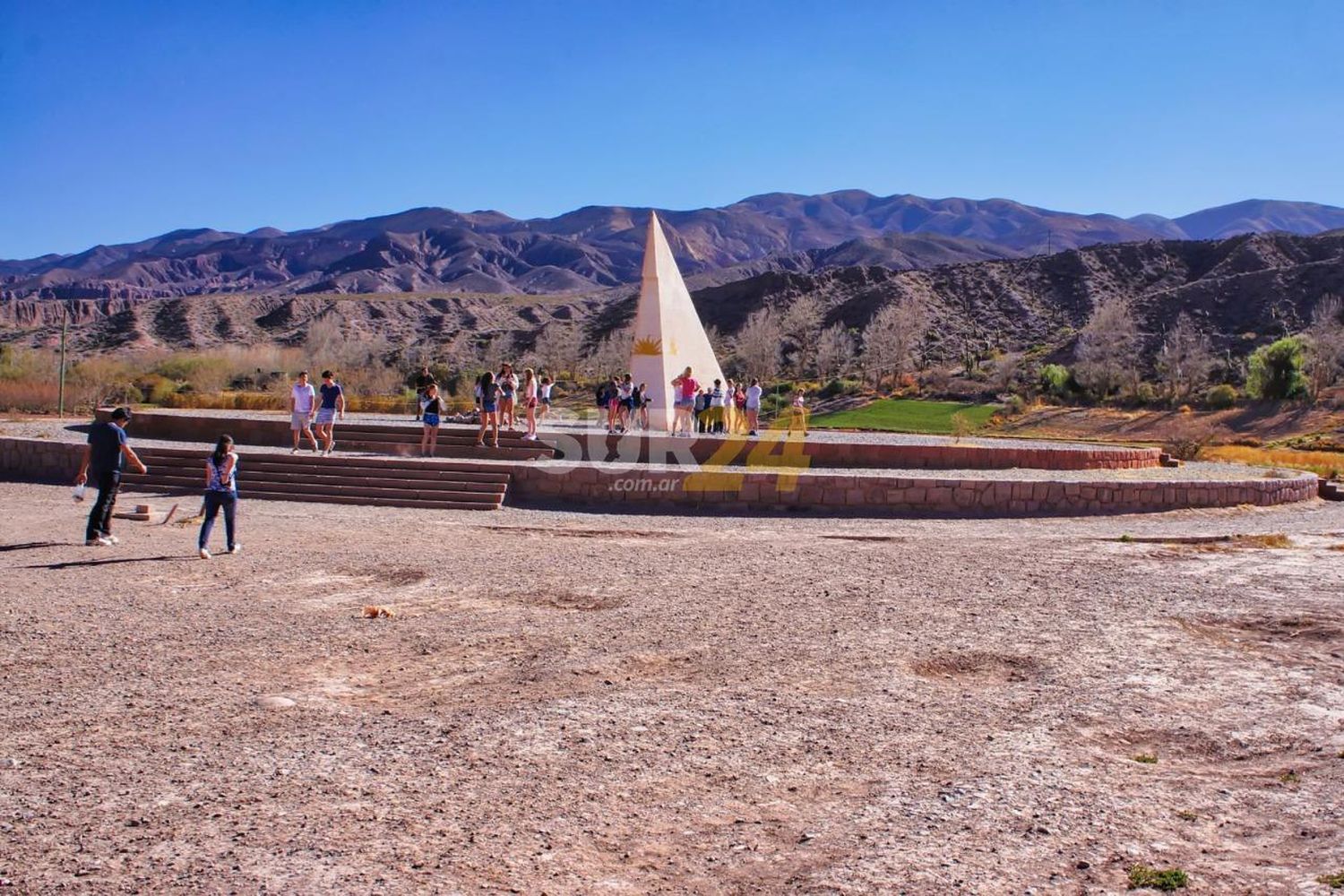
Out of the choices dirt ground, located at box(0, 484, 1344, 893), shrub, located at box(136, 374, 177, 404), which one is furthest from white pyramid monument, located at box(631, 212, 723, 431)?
shrub, located at box(136, 374, 177, 404)

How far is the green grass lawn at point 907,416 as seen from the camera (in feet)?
111

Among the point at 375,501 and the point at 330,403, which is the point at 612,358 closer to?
the point at 330,403

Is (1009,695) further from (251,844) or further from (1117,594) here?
(251,844)

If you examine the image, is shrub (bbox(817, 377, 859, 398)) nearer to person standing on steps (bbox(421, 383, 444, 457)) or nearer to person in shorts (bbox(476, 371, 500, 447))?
person in shorts (bbox(476, 371, 500, 447))

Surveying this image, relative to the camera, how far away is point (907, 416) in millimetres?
37062

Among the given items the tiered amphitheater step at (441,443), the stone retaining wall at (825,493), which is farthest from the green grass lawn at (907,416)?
the stone retaining wall at (825,493)

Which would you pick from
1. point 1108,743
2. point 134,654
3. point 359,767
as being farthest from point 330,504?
point 1108,743

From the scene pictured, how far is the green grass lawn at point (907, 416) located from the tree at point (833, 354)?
12676 millimetres

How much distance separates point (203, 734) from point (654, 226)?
729 inches

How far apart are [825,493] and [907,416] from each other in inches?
905

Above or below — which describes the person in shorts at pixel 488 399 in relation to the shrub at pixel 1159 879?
above

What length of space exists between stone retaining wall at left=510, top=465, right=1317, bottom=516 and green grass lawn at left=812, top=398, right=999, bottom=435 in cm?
1623

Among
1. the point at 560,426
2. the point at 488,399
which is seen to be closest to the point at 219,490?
the point at 488,399

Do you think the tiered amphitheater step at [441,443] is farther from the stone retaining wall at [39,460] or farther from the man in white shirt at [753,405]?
the man in white shirt at [753,405]
